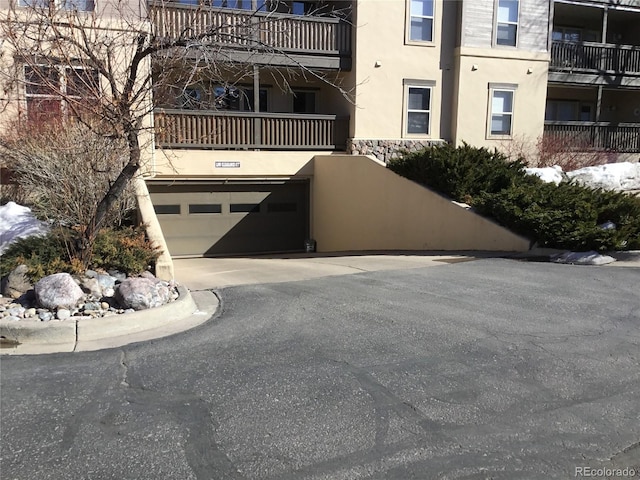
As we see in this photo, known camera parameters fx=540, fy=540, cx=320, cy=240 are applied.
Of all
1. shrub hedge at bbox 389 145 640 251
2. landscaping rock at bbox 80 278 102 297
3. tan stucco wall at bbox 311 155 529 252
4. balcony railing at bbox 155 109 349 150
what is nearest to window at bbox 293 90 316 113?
balcony railing at bbox 155 109 349 150

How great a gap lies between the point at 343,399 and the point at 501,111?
1751cm

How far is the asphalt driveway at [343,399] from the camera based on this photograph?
3.25 m

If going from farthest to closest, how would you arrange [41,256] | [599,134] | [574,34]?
1. [574,34]
2. [599,134]
3. [41,256]

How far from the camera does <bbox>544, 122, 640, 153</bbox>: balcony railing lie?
787 inches

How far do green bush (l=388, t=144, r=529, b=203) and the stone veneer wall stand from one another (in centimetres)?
382

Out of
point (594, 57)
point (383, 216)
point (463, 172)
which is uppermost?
point (594, 57)

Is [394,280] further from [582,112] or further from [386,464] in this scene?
[582,112]

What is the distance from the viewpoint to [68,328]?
17.6 feet

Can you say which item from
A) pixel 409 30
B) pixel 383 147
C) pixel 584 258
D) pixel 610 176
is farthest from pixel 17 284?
pixel 610 176

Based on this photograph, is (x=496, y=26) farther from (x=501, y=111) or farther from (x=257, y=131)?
(x=257, y=131)

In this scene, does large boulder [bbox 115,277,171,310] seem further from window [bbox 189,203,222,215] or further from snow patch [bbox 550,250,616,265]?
window [bbox 189,203,222,215]
